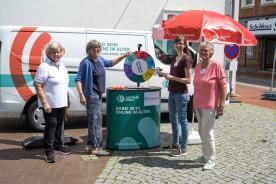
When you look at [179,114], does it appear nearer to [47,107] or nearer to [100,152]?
[100,152]

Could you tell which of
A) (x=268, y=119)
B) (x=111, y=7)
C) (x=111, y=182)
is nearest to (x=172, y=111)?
(x=111, y=182)

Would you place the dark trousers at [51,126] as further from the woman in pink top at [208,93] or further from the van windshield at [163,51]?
the van windshield at [163,51]

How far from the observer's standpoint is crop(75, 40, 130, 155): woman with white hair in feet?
19.8

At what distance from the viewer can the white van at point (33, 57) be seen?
24.9 feet

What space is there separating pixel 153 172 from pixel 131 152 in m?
1.07

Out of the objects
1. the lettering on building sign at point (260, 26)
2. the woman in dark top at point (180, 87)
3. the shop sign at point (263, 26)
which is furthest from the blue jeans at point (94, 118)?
the lettering on building sign at point (260, 26)

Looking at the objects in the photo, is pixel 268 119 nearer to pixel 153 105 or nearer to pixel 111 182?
pixel 153 105

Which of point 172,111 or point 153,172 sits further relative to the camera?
point 172,111

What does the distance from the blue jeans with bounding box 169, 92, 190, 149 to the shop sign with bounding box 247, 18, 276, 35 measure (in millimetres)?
20199

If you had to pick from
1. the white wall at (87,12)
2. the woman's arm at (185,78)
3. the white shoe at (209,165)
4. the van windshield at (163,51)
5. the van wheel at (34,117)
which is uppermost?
the white wall at (87,12)

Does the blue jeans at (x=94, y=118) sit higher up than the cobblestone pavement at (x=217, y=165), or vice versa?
the blue jeans at (x=94, y=118)

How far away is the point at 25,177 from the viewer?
522 cm

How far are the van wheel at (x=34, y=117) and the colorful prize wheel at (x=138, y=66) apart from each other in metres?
2.23

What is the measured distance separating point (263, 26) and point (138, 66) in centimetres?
2134
